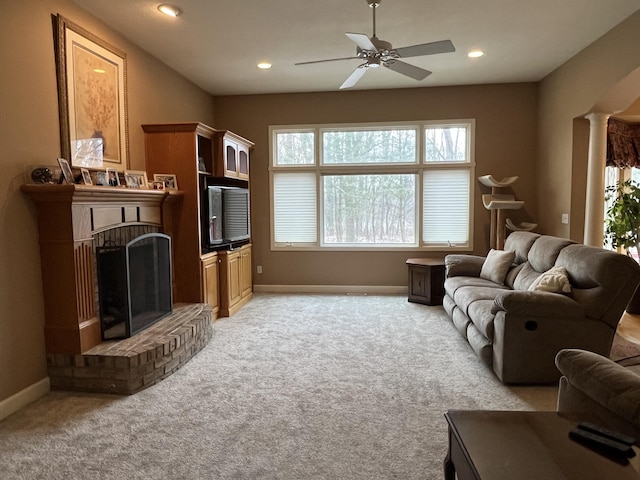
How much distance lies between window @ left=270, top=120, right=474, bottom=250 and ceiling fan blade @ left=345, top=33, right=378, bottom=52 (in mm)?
2802

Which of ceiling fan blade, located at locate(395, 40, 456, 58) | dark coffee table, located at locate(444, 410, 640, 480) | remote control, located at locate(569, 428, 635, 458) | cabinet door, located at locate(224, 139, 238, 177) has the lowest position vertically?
dark coffee table, located at locate(444, 410, 640, 480)

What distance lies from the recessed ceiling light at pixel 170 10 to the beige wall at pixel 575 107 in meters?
3.90

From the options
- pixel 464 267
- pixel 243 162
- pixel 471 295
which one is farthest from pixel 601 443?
pixel 243 162

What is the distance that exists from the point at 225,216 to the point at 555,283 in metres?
3.53

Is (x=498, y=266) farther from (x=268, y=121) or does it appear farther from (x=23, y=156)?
(x=23, y=156)

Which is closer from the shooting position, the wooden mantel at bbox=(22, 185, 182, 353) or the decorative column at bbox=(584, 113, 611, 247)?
the wooden mantel at bbox=(22, 185, 182, 353)

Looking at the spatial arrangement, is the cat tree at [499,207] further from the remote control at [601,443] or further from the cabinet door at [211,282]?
the remote control at [601,443]

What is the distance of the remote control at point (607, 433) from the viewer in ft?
4.39

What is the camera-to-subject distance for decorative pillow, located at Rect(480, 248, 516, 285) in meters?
4.44

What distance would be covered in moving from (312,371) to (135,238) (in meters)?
1.93

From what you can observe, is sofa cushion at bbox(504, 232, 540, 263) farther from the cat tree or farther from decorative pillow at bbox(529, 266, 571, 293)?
decorative pillow at bbox(529, 266, 571, 293)

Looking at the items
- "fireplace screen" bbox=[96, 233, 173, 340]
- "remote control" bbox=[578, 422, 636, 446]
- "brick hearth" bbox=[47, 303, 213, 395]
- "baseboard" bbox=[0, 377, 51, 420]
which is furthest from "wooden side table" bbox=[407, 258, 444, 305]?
"baseboard" bbox=[0, 377, 51, 420]

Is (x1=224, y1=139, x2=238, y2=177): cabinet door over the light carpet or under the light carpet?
over

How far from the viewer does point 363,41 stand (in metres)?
2.97
